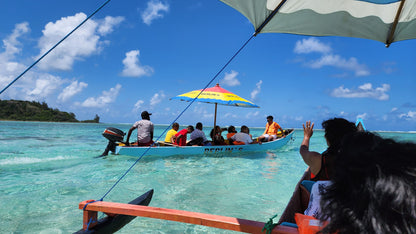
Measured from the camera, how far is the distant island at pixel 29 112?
78875 mm

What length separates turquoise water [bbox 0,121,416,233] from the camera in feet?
11.4

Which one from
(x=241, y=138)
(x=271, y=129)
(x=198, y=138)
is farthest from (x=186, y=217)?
(x=271, y=129)

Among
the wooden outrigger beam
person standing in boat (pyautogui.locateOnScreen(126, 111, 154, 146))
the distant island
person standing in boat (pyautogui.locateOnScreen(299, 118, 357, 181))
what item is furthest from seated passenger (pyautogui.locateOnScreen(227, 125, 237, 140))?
the distant island

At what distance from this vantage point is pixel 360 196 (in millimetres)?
760

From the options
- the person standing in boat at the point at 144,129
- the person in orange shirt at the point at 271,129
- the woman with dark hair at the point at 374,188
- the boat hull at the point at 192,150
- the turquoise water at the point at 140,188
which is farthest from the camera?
the person in orange shirt at the point at 271,129

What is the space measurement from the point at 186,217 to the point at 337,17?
3827 mm

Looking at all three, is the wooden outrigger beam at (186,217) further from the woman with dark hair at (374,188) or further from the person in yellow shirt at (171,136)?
the person in yellow shirt at (171,136)

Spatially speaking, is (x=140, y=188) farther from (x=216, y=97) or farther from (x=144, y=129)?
(x=216, y=97)

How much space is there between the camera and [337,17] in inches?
154

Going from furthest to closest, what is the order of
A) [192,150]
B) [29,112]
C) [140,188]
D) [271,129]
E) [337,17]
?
1. [29,112]
2. [271,129]
3. [192,150]
4. [140,188]
5. [337,17]

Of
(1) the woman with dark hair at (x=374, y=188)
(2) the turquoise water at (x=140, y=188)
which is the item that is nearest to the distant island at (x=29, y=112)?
(2) the turquoise water at (x=140, y=188)

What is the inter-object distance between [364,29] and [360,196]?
440cm

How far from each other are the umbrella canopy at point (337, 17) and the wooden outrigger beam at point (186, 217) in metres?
3.13

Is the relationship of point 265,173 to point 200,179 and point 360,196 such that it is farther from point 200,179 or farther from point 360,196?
point 360,196
